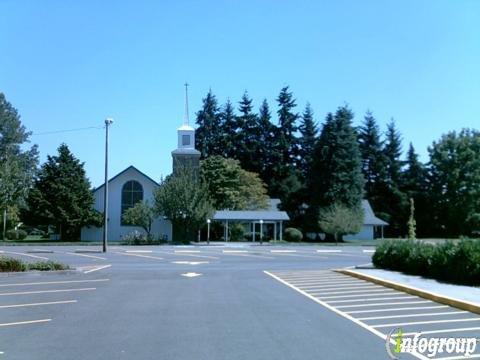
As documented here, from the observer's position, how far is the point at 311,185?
6756cm

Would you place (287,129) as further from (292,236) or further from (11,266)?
(11,266)

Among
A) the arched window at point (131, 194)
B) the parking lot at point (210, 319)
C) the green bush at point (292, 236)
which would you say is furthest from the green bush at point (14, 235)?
the parking lot at point (210, 319)

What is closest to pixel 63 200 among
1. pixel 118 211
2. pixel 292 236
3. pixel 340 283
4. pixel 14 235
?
pixel 118 211

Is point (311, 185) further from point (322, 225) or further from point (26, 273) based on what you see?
point (26, 273)

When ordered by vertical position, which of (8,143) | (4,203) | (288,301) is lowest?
(288,301)

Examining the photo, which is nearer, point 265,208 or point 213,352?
point 213,352

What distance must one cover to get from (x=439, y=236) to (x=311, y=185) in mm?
21928

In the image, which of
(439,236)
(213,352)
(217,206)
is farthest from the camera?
(439,236)

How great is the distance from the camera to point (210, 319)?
10266mm

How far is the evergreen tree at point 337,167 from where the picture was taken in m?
64.8

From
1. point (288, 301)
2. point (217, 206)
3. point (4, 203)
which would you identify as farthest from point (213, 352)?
point (217, 206)

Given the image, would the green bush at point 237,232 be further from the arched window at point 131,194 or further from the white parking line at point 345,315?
the white parking line at point 345,315

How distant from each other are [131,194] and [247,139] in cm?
3413

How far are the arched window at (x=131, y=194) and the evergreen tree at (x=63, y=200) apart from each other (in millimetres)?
3368
